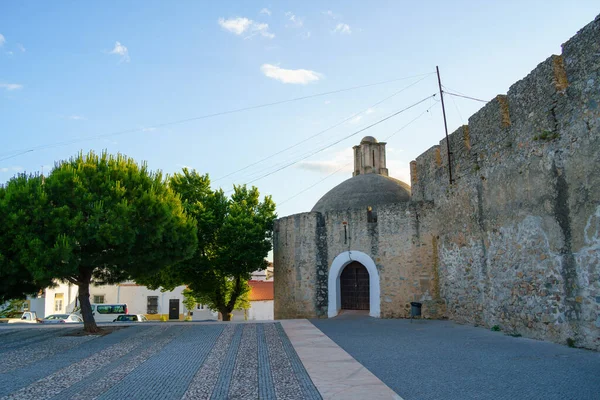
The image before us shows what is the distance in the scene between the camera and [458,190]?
15.0 m

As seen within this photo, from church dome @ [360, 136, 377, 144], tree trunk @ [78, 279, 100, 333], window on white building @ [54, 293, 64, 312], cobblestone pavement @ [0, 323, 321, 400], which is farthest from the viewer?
window on white building @ [54, 293, 64, 312]

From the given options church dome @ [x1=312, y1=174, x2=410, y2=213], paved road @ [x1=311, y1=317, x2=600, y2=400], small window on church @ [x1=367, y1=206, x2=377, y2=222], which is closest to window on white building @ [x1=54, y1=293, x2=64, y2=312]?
church dome @ [x1=312, y1=174, x2=410, y2=213]

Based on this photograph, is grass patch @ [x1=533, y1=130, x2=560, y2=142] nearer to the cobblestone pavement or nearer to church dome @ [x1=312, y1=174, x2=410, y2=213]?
the cobblestone pavement

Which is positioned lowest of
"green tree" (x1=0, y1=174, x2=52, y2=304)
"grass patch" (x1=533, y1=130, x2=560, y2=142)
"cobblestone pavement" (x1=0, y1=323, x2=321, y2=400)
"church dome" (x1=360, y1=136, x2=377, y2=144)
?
"cobblestone pavement" (x1=0, y1=323, x2=321, y2=400)

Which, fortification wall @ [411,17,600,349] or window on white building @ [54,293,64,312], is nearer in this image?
fortification wall @ [411,17,600,349]

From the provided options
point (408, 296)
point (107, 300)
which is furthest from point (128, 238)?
point (107, 300)

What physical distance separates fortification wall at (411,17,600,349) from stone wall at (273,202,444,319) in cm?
175

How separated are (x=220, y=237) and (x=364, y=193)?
716cm

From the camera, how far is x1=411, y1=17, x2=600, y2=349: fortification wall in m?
9.35

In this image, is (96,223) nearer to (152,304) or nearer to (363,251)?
(363,251)

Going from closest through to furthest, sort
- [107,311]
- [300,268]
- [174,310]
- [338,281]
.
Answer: [338,281], [300,268], [107,311], [174,310]

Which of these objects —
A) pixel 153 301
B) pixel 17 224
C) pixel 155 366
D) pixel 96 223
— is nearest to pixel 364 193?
pixel 96 223

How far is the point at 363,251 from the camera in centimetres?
1808

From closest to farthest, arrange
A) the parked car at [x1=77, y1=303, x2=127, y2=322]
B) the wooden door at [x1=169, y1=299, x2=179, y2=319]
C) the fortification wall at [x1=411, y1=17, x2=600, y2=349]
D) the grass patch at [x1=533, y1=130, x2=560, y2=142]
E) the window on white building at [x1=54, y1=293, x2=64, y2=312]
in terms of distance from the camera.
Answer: the fortification wall at [x1=411, y1=17, x2=600, y2=349] < the grass patch at [x1=533, y1=130, x2=560, y2=142] < the parked car at [x1=77, y1=303, x2=127, y2=322] < the window on white building at [x1=54, y1=293, x2=64, y2=312] < the wooden door at [x1=169, y1=299, x2=179, y2=319]
